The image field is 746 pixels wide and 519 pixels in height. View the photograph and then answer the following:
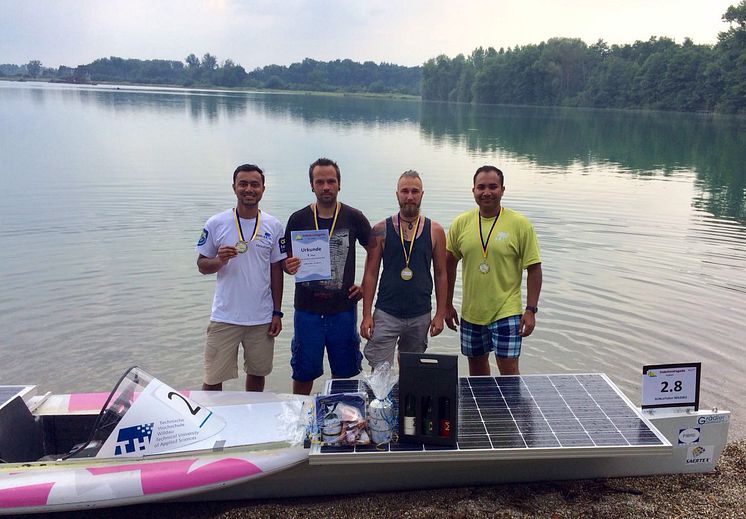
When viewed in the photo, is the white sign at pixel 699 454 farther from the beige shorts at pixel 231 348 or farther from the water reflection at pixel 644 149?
the water reflection at pixel 644 149

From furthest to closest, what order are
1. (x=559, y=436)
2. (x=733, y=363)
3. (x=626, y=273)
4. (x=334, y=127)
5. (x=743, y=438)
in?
(x=334, y=127) < (x=626, y=273) < (x=733, y=363) < (x=743, y=438) < (x=559, y=436)

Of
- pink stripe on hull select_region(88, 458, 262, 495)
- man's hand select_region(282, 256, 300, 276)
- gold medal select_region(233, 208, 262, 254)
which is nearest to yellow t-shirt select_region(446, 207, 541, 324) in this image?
man's hand select_region(282, 256, 300, 276)

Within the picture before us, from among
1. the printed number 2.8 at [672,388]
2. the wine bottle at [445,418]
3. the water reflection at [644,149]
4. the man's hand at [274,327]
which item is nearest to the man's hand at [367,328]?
the man's hand at [274,327]

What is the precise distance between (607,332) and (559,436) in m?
4.36

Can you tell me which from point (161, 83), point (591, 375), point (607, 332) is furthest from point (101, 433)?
point (161, 83)

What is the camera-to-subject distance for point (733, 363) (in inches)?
277

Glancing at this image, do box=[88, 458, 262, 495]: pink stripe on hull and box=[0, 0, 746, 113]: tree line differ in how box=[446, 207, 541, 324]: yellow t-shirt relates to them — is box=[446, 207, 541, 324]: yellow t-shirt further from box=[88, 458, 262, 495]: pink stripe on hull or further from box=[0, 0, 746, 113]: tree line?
box=[0, 0, 746, 113]: tree line

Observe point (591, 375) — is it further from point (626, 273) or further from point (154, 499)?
point (626, 273)

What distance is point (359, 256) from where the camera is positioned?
10.7 m

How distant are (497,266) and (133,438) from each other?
2964mm

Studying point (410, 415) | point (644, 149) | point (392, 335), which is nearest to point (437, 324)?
point (392, 335)

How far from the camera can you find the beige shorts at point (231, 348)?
4887mm

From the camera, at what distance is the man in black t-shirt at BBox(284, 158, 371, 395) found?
473 cm

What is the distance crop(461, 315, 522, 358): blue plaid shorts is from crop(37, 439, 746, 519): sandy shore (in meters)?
1.05
